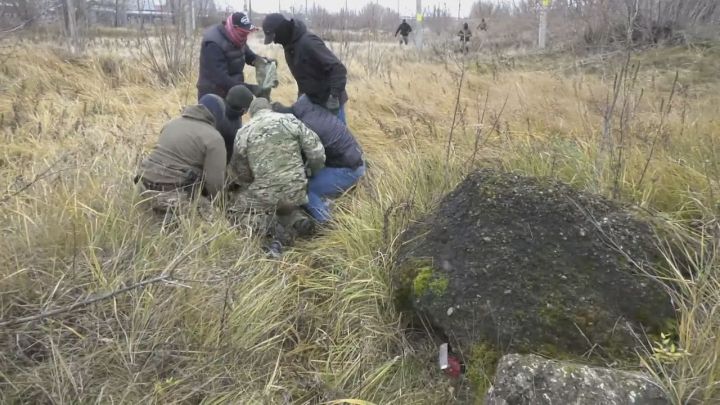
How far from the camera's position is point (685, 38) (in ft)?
36.7

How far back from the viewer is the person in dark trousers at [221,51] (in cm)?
517

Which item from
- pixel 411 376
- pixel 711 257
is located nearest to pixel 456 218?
pixel 411 376

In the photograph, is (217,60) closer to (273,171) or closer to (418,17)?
(273,171)

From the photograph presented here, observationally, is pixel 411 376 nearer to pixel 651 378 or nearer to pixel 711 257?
pixel 651 378

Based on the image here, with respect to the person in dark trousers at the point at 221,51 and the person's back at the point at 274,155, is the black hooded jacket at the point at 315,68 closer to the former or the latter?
the person in dark trousers at the point at 221,51

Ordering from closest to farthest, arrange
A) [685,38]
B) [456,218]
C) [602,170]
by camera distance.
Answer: [456,218] → [602,170] → [685,38]

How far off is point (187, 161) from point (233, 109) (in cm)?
68

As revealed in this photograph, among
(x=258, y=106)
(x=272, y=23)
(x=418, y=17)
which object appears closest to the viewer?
(x=258, y=106)

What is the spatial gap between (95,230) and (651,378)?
256 centimetres

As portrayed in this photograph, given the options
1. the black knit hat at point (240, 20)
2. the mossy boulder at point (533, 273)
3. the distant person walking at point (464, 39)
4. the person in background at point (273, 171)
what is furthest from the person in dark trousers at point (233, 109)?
the distant person walking at point (464, 39)

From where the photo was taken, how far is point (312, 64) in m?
4.68

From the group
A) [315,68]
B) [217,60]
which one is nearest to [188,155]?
[315,68]

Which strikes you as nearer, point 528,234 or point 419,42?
point 528,234

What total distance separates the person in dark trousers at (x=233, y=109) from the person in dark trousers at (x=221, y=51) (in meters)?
1.13
